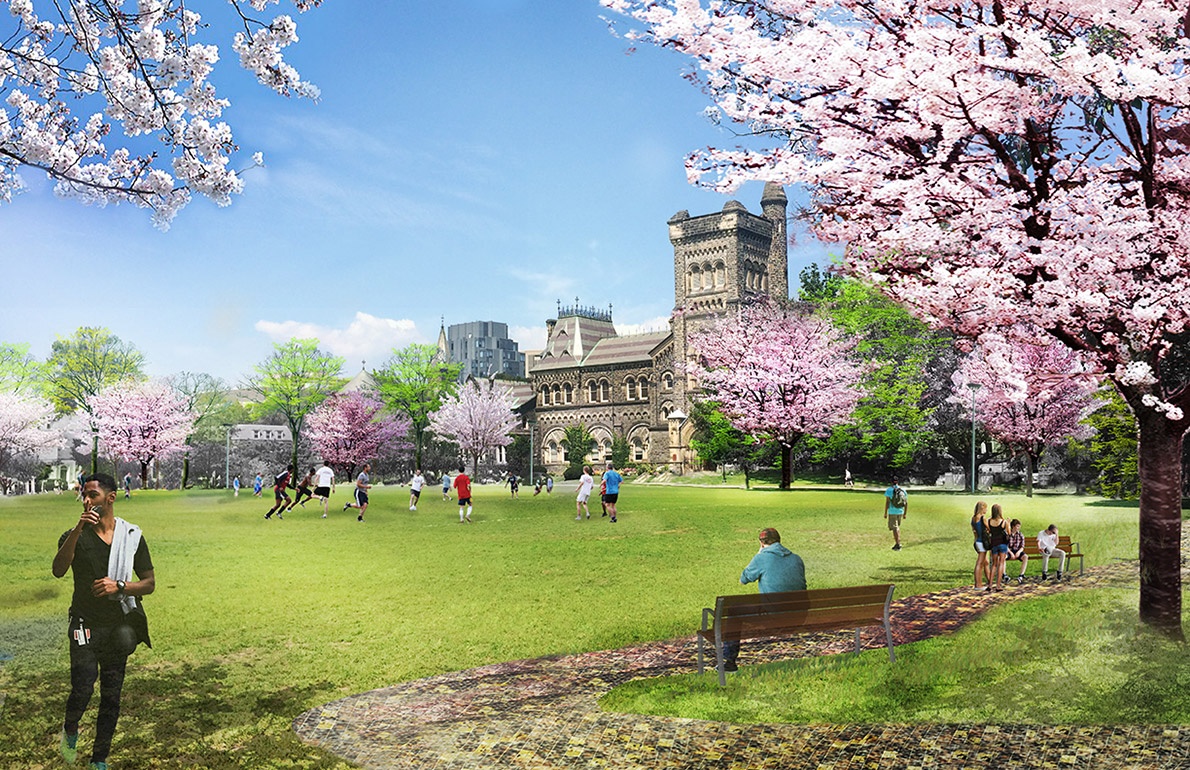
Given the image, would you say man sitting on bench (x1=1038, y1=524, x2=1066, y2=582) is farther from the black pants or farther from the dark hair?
the dark hair

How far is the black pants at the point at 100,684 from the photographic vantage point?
651 centimetres

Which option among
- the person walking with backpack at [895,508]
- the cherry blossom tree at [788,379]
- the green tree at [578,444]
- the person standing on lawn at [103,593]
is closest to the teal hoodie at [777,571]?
the person standing on lawn at [103,593]

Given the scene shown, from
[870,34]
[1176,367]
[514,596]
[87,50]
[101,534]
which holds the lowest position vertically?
[514,596]

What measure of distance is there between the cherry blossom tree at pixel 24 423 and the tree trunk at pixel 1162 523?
29.0m

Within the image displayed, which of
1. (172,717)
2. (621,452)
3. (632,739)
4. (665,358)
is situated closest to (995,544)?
(632,739)

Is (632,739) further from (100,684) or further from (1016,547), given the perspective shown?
(1016,547)

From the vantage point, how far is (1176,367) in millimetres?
21609

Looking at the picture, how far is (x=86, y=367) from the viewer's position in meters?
26.8

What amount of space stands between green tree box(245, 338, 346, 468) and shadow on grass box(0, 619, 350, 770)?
51.7 metres

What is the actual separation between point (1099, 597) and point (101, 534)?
1302cm

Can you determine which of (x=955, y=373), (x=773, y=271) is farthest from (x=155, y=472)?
(x=773, y=271)

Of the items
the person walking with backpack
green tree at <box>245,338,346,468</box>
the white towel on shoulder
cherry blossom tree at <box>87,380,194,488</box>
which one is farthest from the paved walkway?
green tree at <box>245,338,346,468</box>

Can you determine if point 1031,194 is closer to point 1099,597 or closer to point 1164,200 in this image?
point 1164,200

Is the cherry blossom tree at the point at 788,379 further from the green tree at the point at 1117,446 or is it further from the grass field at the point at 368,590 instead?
the green tree at the point at 1117,446
